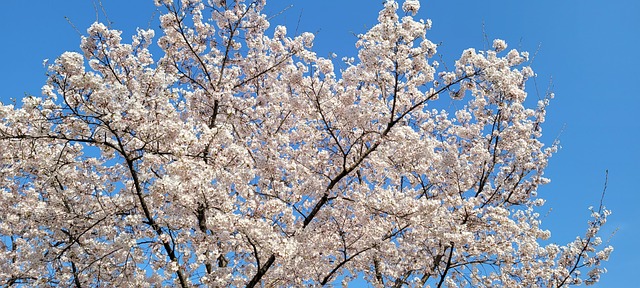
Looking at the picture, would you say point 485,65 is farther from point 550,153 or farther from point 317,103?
point 550,153

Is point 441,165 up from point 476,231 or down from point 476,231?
up

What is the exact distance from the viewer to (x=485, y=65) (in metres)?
11.4

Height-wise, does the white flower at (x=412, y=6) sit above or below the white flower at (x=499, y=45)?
below

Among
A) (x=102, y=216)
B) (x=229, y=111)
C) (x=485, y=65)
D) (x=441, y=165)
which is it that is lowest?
(x=102, y=216)

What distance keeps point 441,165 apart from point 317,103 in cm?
342

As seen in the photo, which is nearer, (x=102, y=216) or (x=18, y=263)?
(x=102, y=216)

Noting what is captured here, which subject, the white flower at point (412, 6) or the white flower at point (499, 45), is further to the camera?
the white flower at point (499, 45)

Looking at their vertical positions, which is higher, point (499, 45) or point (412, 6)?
point (499, 45)

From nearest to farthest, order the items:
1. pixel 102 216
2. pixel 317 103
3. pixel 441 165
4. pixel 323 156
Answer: pixel 102 216 → pixel 317 103 → pixel 441 165 → pixel 323 156

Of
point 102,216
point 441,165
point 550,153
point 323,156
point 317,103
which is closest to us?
point 102,216

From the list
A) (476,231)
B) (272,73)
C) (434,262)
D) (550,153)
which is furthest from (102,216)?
(550,153)

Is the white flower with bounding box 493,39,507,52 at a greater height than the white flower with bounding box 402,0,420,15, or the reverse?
the white flower with bounding box 493,39,507,52

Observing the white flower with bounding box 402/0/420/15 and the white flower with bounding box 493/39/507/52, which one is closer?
the white flower with bounding box 402/0/420/15

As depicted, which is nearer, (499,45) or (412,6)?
(412,6)
